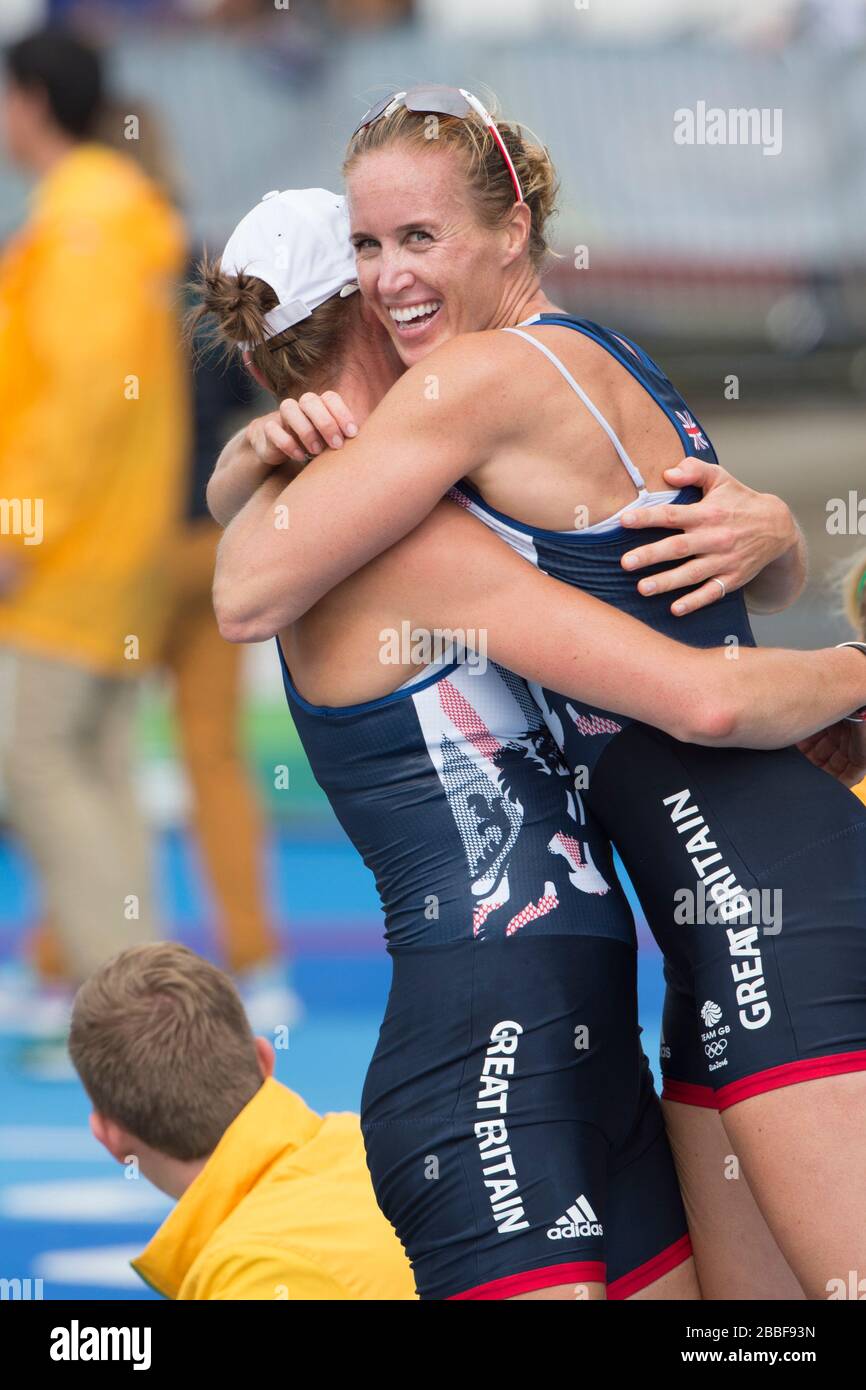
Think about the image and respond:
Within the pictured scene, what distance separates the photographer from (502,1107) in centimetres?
209

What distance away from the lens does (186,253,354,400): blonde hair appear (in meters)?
2.22

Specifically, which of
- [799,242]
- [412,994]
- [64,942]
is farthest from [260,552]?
[799,242]

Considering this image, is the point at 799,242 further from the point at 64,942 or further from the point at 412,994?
the point at 412,994

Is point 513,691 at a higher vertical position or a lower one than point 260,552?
lower

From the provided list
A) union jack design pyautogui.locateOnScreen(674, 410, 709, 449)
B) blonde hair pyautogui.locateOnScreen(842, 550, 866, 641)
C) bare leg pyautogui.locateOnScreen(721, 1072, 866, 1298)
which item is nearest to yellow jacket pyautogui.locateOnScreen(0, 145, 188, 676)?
blonde hair pyautogui.locateOnScreen(842, 550, 866, 641)

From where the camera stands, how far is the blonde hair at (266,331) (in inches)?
87.3

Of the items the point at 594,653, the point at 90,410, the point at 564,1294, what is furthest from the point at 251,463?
the point at 90,410

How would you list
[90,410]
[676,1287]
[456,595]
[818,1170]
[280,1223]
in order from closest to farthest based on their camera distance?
[818,1170]
[456,595]
[676,1287]
[280,1223]
[90,410]

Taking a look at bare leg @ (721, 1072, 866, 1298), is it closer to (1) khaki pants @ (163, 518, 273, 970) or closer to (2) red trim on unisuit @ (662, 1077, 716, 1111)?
(2) red trim on unisuit @ (662, 1077, 716, 1111)

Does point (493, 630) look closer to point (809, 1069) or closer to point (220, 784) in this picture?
point (809, 1069)

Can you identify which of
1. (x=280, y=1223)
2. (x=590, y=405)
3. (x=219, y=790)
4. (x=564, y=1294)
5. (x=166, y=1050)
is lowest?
(x=564, y=1294)

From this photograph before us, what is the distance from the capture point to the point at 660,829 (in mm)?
Answer: 2117

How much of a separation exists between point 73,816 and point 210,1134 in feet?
8.79

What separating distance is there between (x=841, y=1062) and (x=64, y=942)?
3570 mm
